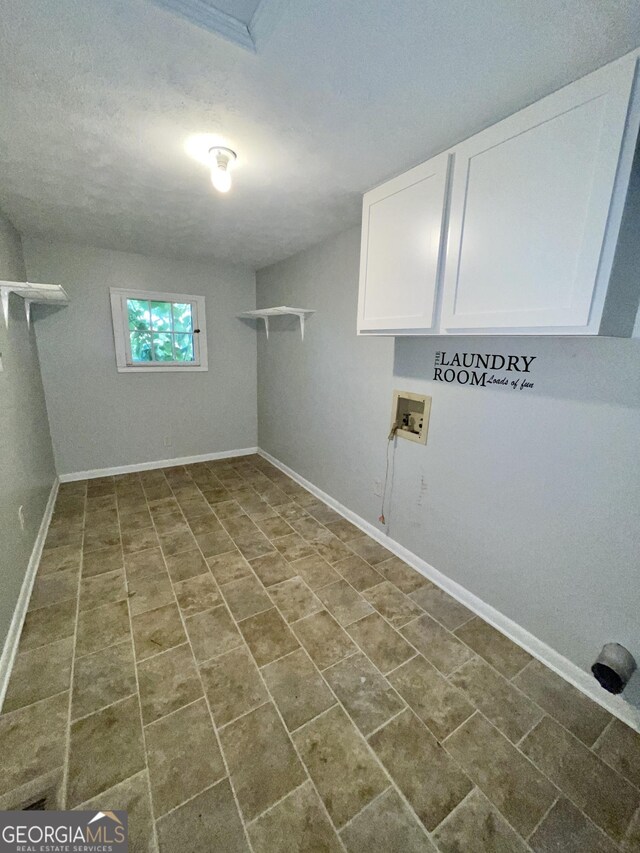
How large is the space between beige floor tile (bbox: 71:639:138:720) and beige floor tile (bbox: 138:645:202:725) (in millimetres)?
60

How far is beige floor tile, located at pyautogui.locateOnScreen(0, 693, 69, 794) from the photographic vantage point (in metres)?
1.17

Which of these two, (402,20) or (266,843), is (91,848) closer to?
(266,843)

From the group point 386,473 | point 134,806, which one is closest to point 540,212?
point 386,473

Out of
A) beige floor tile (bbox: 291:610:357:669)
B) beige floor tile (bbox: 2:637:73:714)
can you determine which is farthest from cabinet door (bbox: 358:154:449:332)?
beige floor tile (bbox: 2:637:73:714)

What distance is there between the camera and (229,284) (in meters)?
4.04

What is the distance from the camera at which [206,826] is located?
1063mm

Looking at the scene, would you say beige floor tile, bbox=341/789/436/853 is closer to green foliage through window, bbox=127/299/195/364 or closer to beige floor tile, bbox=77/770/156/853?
beige floor tile, bbox=77/770/156/853

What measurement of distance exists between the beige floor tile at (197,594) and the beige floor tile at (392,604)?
0.95 m

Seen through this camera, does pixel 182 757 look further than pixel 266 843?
Yes

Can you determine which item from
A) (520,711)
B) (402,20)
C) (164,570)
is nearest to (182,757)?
(164,570)

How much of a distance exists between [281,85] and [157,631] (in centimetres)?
253

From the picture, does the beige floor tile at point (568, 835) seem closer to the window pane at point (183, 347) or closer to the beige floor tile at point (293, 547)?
the beige floor tile at point (293, 547)

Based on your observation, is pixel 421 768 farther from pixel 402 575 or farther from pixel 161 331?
pixel 161 331

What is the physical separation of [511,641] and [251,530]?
1.91 meters
